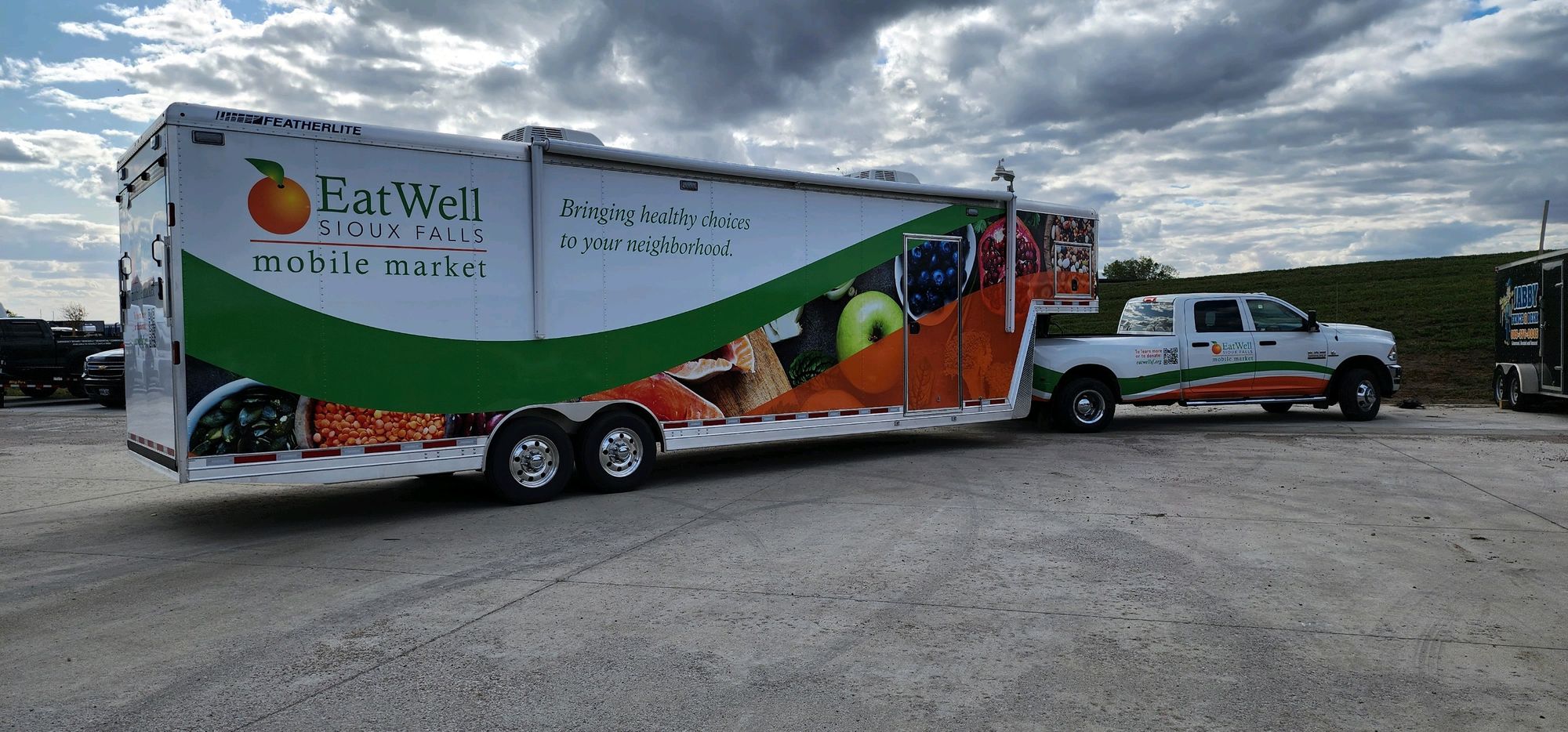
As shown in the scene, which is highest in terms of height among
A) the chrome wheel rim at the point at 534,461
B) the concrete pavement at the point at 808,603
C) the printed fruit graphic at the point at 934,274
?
the printed fruit graphic at the point at 934,274

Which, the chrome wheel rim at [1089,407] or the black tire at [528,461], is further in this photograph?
the chrome wheel rim at [1089,407]

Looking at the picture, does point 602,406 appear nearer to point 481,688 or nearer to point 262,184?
point 262,184

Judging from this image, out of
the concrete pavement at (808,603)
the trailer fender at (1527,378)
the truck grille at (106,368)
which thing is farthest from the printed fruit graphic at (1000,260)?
the truck grille at (106,368)

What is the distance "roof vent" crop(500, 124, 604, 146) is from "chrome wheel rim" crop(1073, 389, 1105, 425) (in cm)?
798

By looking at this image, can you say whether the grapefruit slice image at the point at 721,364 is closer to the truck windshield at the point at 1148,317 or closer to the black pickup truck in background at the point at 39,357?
the truck windshield at the point at 1148,317

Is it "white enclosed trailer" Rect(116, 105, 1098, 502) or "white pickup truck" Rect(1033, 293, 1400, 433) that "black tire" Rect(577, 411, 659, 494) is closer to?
"white enclosed trailer" Rect(116, 105, 1098, 502)

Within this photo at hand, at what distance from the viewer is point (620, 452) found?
908 cm

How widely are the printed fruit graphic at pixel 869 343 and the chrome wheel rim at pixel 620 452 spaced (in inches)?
97.9

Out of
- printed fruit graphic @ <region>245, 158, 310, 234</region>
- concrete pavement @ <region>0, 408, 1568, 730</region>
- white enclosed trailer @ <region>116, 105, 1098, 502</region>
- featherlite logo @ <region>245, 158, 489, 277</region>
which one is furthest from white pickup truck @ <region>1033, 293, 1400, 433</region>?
printed fruit graphic @ <region>245, 158, 310, 234</region>

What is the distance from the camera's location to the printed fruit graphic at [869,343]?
10.6 m

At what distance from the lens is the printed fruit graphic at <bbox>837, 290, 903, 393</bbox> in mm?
10586

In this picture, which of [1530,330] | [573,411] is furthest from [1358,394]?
[573,411]

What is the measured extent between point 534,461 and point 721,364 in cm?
204

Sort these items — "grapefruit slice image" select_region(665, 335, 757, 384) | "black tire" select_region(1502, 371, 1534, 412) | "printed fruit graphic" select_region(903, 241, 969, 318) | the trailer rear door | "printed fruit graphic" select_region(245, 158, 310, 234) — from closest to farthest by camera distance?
1. the trailer rear door
2. "printed fruit graphic" select_region(245, 158, 310, 234)
3. "grapefruit slice image" select_region(665, 335, 757, 384)
4. "printed fruit graphic" select_region(903, 241, 969, 318)
5. "black tire" select_region(1502, 371, 1534, 412)
